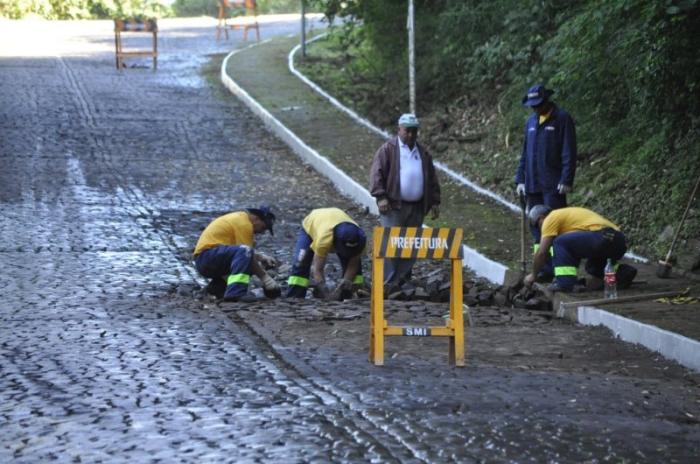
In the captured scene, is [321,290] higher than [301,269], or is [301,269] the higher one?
[301,269]

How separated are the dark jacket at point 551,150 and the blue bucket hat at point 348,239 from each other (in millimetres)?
2027

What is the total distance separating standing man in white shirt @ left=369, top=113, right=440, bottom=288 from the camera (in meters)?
13.7

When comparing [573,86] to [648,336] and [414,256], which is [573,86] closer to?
[648,336]

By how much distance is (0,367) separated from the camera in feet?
30.1

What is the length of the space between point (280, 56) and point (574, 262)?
24.7m

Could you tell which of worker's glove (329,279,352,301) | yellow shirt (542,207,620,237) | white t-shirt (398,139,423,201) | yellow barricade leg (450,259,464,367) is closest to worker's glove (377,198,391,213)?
white t-shirt (398,139,423,201)

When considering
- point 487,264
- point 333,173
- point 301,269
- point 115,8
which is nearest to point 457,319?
point 301,269

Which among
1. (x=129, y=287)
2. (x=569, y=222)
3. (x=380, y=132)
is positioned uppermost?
(x=569, y=222)

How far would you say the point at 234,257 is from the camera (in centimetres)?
1254

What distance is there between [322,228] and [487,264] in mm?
2422

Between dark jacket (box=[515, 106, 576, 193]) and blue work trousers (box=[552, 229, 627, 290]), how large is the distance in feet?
3.23

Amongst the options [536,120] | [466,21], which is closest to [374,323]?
[536,120]

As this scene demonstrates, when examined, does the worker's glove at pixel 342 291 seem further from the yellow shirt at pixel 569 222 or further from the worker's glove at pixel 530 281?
the yellow shirt at pixel 569 222

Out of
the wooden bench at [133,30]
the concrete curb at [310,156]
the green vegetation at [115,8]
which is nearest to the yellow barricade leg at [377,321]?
the concrete curb at [310,156]
